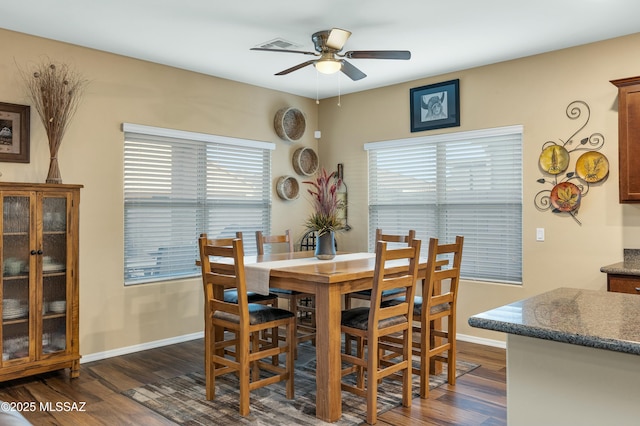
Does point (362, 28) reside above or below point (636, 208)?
above

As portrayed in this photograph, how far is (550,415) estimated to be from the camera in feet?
4.79

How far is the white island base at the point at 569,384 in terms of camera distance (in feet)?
4.36

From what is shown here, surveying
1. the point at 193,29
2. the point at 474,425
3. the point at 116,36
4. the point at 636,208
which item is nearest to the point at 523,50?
the point at 636,208

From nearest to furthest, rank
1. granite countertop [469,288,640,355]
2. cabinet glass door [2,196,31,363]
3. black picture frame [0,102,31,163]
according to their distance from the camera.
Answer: granite countertop [469,288,640,355] → cabinet glass door [2,196,31,363] → black picture frame [0,102,31,163]

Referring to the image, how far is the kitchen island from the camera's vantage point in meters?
1.31

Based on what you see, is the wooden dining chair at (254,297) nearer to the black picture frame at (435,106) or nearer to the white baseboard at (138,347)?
the white baseboard at (138,347)

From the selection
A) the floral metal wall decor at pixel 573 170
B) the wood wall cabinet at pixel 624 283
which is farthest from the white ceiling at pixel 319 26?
the wood wall cabinet at pixel 624 283

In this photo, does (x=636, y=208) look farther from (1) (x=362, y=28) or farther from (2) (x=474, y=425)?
(1) (x=362, y=28)

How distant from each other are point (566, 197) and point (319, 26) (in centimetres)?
241

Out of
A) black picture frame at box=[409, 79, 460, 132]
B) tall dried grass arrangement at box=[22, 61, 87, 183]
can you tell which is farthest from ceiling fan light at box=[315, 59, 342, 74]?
tall dried grass arrangement at box=[22, 61, 87, 183]

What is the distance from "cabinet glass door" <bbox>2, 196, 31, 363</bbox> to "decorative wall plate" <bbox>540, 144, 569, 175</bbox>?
3991 mm

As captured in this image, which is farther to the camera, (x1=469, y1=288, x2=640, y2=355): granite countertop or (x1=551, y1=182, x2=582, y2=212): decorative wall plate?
(x1=551, y1=182, x2=582, y2=212): decorative wall plate

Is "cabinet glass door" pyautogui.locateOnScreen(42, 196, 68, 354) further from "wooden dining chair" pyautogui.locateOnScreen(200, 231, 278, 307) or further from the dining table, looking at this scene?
the dining table

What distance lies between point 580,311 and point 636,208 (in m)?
2.68
